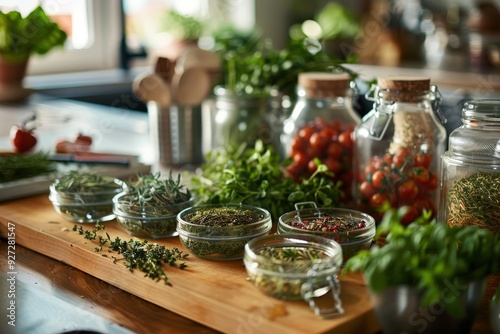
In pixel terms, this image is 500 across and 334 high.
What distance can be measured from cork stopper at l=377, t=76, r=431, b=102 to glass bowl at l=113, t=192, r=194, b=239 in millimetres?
387

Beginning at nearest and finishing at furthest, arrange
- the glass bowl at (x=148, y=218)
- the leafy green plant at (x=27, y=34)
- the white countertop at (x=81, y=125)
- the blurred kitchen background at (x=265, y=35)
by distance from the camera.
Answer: the glass bowl at (x=148, y=218)
the white countertop at (x=81, y=125)
the leafy green plant at (x=27, y=34)
the blurred kitchen background at (x=265, y=35)

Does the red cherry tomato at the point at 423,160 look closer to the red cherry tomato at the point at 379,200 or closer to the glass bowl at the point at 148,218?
the red cherry tomato at the point at 379,200

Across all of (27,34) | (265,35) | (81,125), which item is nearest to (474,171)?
(81,125)

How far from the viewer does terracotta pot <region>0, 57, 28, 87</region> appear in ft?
8.34

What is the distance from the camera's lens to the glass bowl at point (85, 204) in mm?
1243

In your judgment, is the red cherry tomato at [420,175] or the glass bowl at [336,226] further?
the red cherry tomato at [420,175]

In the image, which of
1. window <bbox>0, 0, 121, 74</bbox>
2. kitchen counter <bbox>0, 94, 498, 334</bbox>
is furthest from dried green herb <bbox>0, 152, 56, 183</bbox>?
window <bbox>0, 0, 121, 74</bbox>

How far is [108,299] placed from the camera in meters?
1.01

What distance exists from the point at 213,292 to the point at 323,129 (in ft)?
1.61

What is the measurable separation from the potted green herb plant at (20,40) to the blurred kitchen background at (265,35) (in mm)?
332

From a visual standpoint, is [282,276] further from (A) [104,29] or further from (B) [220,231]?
(A) [104,29]

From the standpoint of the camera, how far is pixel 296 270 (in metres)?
0.89

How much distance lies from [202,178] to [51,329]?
1.82 ft

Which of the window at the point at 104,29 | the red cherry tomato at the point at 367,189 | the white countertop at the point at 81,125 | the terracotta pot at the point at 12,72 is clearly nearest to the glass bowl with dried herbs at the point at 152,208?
the red cherry tomato at the point at 367,189
